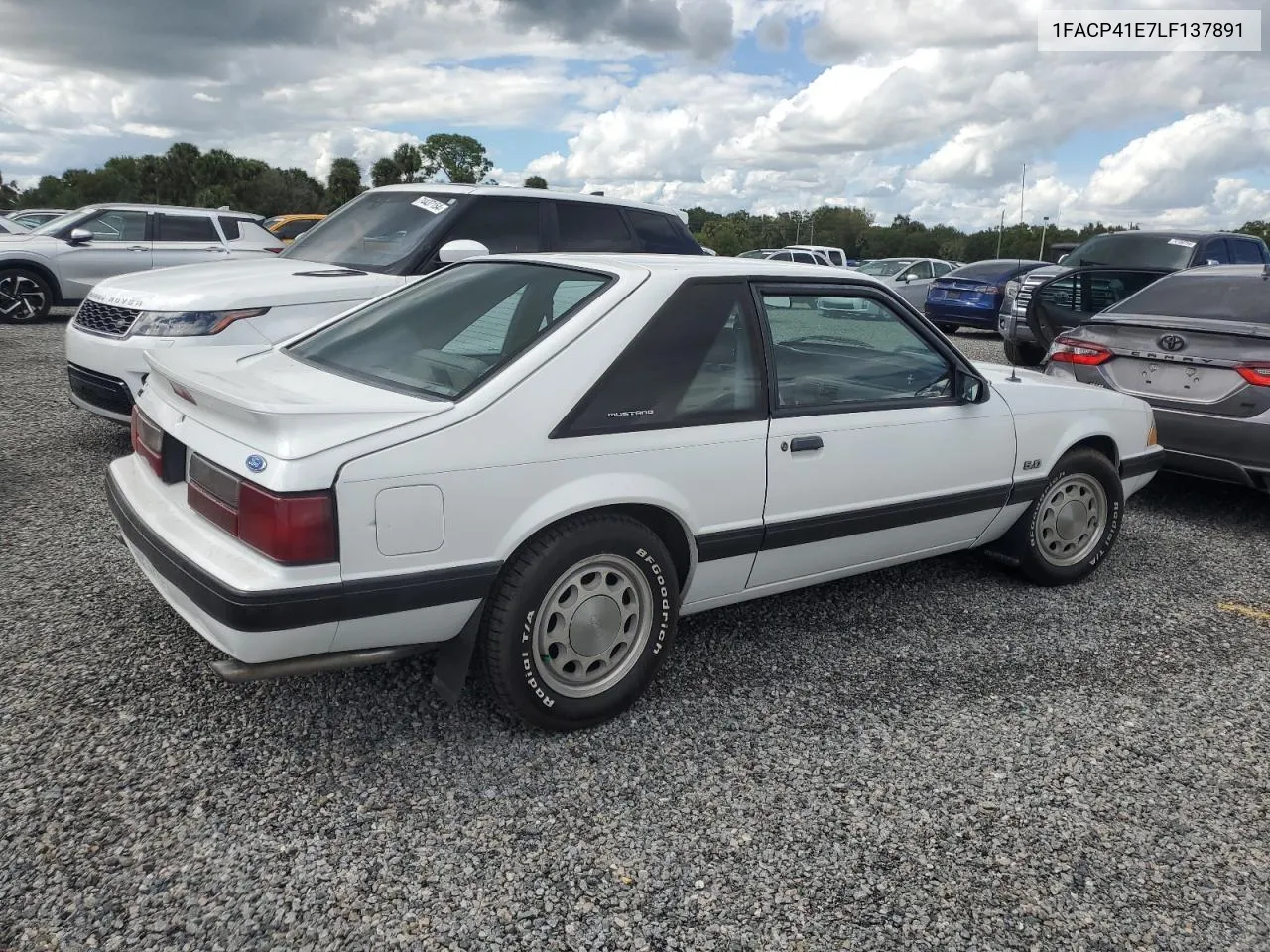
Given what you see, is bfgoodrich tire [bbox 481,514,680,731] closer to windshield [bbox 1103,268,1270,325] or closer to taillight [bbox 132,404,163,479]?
taillight [bbox 132,404,163,479]

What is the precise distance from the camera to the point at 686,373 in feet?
10.2

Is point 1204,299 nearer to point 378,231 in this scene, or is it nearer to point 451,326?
point 451,326

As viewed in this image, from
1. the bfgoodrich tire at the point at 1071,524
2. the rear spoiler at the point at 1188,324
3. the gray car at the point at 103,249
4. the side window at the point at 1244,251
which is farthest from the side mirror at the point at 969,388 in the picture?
the gray car at the point at 103,249

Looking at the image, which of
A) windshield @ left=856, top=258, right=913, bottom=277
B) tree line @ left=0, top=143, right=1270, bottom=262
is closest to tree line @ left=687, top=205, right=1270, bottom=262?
tree line @ left=0, top=143, right=1270, bottom=262

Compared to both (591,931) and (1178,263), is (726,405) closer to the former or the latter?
(591,931)

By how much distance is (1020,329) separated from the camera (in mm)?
10703

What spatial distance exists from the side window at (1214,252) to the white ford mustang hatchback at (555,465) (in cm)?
863

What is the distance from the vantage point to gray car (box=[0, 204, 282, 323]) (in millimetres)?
11844

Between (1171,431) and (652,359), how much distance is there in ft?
12.7

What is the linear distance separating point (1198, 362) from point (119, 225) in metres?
11.8

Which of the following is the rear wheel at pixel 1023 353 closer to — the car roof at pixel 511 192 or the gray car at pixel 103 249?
the car roof at pixel 511 192

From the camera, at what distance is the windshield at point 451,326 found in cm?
300

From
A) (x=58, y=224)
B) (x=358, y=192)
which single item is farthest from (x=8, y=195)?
(x=58, y=224)

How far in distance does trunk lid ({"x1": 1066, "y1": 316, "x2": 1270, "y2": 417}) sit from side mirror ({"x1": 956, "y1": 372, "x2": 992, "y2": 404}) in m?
2.32
